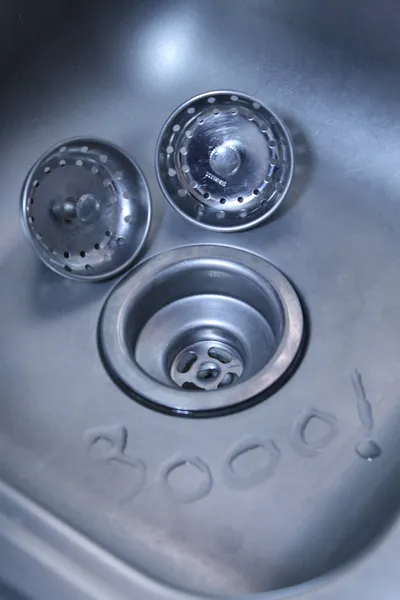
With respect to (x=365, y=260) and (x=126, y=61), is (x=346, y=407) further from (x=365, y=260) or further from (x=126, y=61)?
(x=126, y=61)

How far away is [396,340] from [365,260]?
84 mm

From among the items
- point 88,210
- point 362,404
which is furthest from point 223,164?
point 362,404

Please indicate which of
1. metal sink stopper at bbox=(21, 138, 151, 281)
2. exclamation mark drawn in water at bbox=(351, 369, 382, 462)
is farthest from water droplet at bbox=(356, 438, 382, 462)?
metal sink stopper at bbox=(21, 138, 151, 281)

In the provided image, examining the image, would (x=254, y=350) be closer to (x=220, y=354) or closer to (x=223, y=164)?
(x=220, y=354)

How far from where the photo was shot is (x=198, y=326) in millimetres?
715

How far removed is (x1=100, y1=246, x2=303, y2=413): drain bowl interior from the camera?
2.18ft

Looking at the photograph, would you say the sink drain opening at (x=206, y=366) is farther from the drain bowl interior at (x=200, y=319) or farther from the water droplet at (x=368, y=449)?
the water droplet at (x=368, y=449)

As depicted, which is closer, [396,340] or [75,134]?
[396,340]

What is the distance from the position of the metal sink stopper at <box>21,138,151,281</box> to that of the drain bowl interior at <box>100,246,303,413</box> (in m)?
0.03

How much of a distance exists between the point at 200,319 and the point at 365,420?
6.9 inches

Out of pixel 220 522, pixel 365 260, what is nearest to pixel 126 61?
pixel 365 260

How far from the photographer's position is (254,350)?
687mm

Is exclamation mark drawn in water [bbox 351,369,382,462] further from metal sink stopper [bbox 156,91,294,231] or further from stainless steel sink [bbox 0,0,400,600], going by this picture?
metal sink stopper [bbox 156,91,294,231]

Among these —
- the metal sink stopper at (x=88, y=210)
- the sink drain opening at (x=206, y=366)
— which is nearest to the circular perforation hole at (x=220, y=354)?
the sink drain opening at (x=206, y=366)
